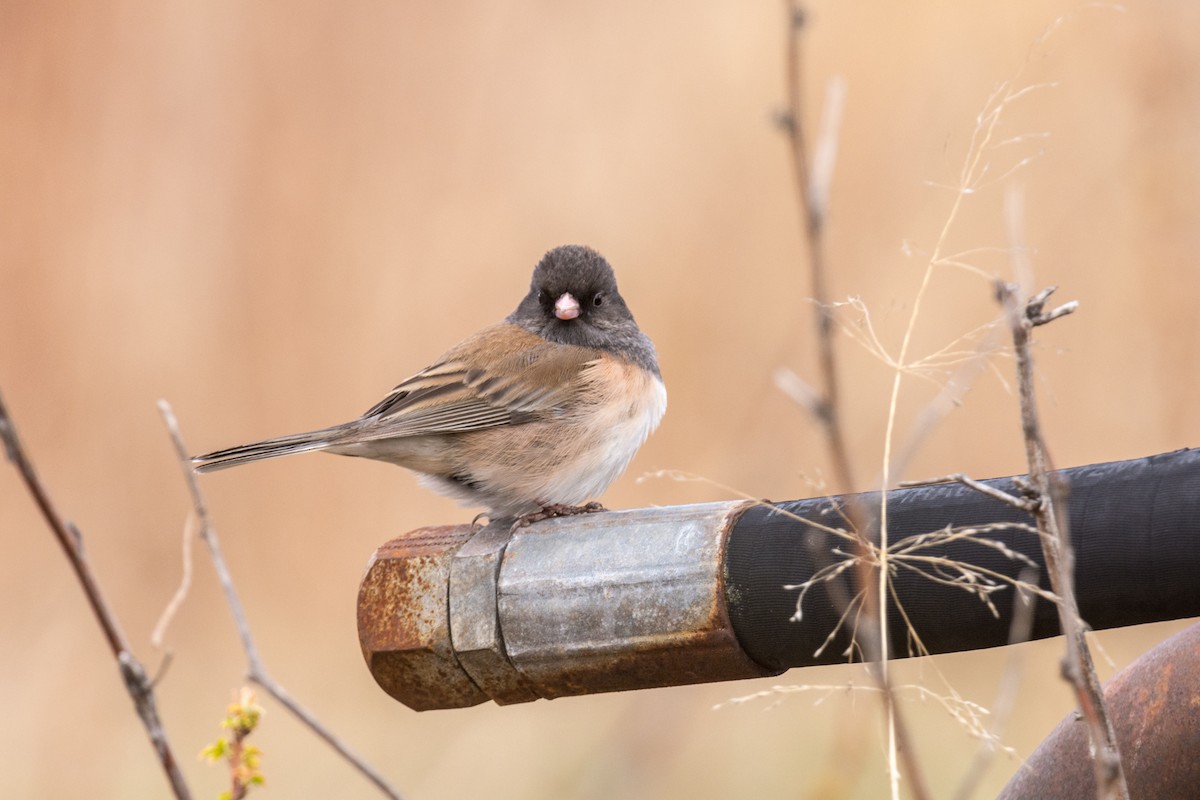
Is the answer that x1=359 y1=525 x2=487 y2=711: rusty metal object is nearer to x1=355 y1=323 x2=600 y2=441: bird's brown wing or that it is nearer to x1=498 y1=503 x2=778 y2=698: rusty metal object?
x1=498 y1=503 x2=778 y2=698: rusty metal object

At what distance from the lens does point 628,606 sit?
1.04 metres

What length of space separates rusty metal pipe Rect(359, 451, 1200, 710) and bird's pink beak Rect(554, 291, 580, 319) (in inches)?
56.6

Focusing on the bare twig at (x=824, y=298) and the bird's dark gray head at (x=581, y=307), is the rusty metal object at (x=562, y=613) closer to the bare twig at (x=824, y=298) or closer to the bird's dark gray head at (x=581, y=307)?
the bare twig at (x=824, y=298)

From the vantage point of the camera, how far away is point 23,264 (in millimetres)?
3498

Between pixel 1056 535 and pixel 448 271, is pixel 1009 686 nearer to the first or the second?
pixel 1056 535

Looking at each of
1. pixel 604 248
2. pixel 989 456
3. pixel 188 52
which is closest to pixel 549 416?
pixel 604 248

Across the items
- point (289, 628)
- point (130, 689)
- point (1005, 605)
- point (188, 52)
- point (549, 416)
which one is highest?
point (188, 52)

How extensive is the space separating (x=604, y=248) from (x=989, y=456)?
95 centimetres

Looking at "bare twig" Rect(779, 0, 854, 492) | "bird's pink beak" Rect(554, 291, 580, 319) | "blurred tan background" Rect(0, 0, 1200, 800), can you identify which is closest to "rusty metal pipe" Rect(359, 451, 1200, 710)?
"bare twig" Rect(779, 0, 854, 492)

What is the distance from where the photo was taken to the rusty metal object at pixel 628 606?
1.04 metres

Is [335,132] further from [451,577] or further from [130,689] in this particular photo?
[130,689]

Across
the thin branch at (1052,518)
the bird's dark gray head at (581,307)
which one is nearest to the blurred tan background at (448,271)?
the bird's dark gray head at (581,307)

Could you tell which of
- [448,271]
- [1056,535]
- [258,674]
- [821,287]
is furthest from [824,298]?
[448,271]

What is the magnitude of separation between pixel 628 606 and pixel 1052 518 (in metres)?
0.39
